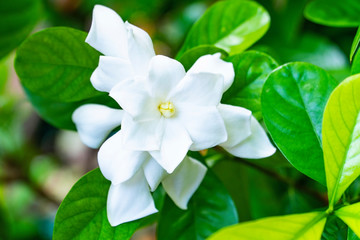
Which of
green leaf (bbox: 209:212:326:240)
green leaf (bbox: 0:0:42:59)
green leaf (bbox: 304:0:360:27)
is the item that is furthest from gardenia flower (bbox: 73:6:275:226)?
green leaf (bbox: 0:0:42:59)

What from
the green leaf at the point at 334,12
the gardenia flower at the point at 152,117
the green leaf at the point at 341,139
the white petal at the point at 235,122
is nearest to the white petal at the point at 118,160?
the gardenia flower at the point at 152,117

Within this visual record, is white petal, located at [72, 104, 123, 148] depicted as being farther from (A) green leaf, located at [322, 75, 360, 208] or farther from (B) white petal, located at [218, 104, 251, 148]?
(A) green leaf, located at [322, 75, 360, 208]

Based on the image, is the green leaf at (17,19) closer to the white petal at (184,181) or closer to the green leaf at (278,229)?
the white petal at (184,181)

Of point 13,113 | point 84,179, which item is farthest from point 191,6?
point 84,179

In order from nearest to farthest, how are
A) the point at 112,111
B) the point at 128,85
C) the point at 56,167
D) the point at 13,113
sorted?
the point at 128,85 → the point at 112,111 → the point at 13,113 → the point at 56,167

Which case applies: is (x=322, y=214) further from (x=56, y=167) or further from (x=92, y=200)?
(x=56, y=167)

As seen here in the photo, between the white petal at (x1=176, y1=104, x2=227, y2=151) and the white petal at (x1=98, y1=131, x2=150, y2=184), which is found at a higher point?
the white petal at (x1=176, y1=104, x2=227, y2=151)

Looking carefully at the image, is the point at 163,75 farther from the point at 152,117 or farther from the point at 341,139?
the point at 341,139
